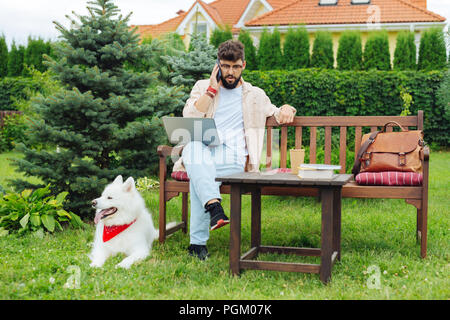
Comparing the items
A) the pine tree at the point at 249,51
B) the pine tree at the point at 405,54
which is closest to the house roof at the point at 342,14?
the pine tree at the point at 249,51

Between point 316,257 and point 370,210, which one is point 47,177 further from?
point 370,210

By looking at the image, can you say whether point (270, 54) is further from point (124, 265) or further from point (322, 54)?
point (124, 265)

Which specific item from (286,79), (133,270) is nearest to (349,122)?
(133,270)

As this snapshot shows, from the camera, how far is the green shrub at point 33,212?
13.8ft

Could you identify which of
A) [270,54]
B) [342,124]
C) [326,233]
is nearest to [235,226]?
[326,233]

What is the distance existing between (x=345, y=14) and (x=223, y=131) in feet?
41.8

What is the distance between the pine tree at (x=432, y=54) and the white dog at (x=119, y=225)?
380 inches

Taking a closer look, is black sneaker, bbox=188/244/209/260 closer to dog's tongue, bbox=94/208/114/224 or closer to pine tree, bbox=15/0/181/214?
dog's tongue, bbox=94/208/114/224

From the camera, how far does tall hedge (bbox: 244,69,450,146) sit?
34.5 feet

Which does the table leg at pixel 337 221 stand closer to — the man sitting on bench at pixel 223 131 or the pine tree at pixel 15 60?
the man sitting on bench at pixel 223 131

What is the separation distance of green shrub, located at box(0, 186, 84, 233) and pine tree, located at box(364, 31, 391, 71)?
885 centimetres

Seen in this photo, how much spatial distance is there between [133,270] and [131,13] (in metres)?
2.93

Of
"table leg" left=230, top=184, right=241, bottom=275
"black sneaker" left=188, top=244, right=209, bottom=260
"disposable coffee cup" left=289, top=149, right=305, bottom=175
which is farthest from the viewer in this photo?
"black sneaker" left=188, top=244, right=209, bottom=260

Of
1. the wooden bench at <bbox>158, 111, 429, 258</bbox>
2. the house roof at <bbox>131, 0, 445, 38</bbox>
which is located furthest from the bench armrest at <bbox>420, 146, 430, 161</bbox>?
the house roof at <bbox>131, 0, 445, 38</bbox>
